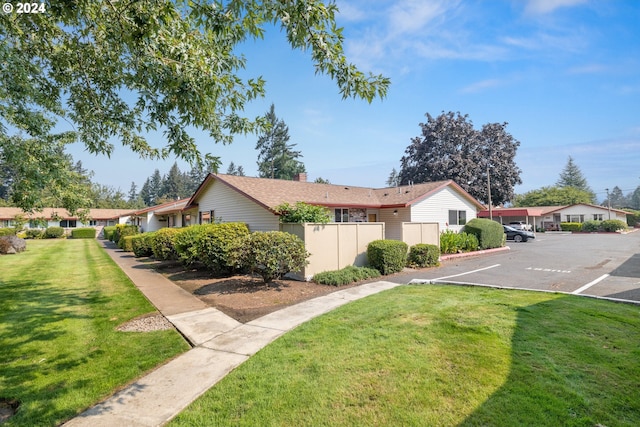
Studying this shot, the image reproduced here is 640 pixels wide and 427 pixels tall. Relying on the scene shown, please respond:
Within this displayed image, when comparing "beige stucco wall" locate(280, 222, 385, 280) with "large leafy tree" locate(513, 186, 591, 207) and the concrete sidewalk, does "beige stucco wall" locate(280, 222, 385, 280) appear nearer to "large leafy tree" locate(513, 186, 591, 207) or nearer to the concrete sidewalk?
the concrete sidewalk

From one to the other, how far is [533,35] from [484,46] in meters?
1.94

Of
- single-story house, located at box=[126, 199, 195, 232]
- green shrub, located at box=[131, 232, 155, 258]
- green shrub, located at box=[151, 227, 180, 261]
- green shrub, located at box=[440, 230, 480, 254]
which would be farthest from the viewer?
single-story house, located at box=[126, 199, 195, 232]

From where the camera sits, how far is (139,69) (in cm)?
412

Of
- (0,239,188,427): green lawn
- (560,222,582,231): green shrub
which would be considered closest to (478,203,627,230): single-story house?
(560,222,582,231): green shrub

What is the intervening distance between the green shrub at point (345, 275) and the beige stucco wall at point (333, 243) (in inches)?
12.5

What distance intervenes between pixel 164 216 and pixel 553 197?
67.5 meters

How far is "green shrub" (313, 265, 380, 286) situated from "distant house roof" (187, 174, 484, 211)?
3.34m

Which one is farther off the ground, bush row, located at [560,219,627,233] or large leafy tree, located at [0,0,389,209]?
large leafy tree, located at [0,0,389,209]

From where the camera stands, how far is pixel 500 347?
4348 millimetres

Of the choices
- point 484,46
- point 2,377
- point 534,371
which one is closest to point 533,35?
point 484,46

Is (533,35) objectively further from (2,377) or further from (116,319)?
(2,377)

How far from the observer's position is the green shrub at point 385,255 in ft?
37.3

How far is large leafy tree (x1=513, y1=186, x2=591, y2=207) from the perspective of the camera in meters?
60.1

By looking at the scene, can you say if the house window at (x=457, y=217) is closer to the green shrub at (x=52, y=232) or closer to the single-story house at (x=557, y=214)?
the single-story house at (x=557, y=214)
